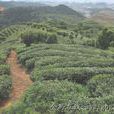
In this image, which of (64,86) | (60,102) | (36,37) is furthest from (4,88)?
(36,37)

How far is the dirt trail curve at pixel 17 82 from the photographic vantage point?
2369 centimetres

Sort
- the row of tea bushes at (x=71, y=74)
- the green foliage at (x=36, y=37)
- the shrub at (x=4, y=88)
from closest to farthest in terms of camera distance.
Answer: the shrub at (x=4, y=88)
the row of tea bushes at (x=71, y=74)
the green foliage at (x=36, y=37)

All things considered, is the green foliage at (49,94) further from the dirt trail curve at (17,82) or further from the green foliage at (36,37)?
the green foliage at (36,37)

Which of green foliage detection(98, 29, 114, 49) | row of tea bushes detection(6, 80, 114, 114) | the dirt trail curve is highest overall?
row of tea bushes detection(6, 80, 114, 114)

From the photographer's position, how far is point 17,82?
28359 millimetres

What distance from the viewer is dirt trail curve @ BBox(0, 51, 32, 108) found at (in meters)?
23.7

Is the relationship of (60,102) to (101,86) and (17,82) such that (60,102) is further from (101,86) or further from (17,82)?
(17,82)

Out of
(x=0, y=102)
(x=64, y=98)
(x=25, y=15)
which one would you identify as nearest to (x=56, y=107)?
(x=64, y=98)

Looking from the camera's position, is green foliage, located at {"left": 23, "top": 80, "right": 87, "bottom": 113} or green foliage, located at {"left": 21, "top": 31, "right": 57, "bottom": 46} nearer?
green foliage, located at {"left": 23, "top": 80, "right": 87, "bottom": 113}

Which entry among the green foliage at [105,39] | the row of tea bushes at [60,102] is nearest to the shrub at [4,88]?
the row of tea bushes at [60,102]

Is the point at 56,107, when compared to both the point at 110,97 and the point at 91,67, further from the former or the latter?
the point at 91,67

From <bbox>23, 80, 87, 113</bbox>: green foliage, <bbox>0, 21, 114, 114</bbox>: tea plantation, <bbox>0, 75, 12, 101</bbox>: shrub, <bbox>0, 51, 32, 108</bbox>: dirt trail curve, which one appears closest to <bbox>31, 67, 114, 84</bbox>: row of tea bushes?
<bbox>0, 21, 114, 114</bbox>: tea plantation

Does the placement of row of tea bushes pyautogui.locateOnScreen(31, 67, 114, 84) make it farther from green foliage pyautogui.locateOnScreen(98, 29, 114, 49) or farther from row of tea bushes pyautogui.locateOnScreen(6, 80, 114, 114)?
green foliage pyautogui.locateOnScreen(98, 29, 114, 49)

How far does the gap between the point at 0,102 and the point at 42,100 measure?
4.60 meters
